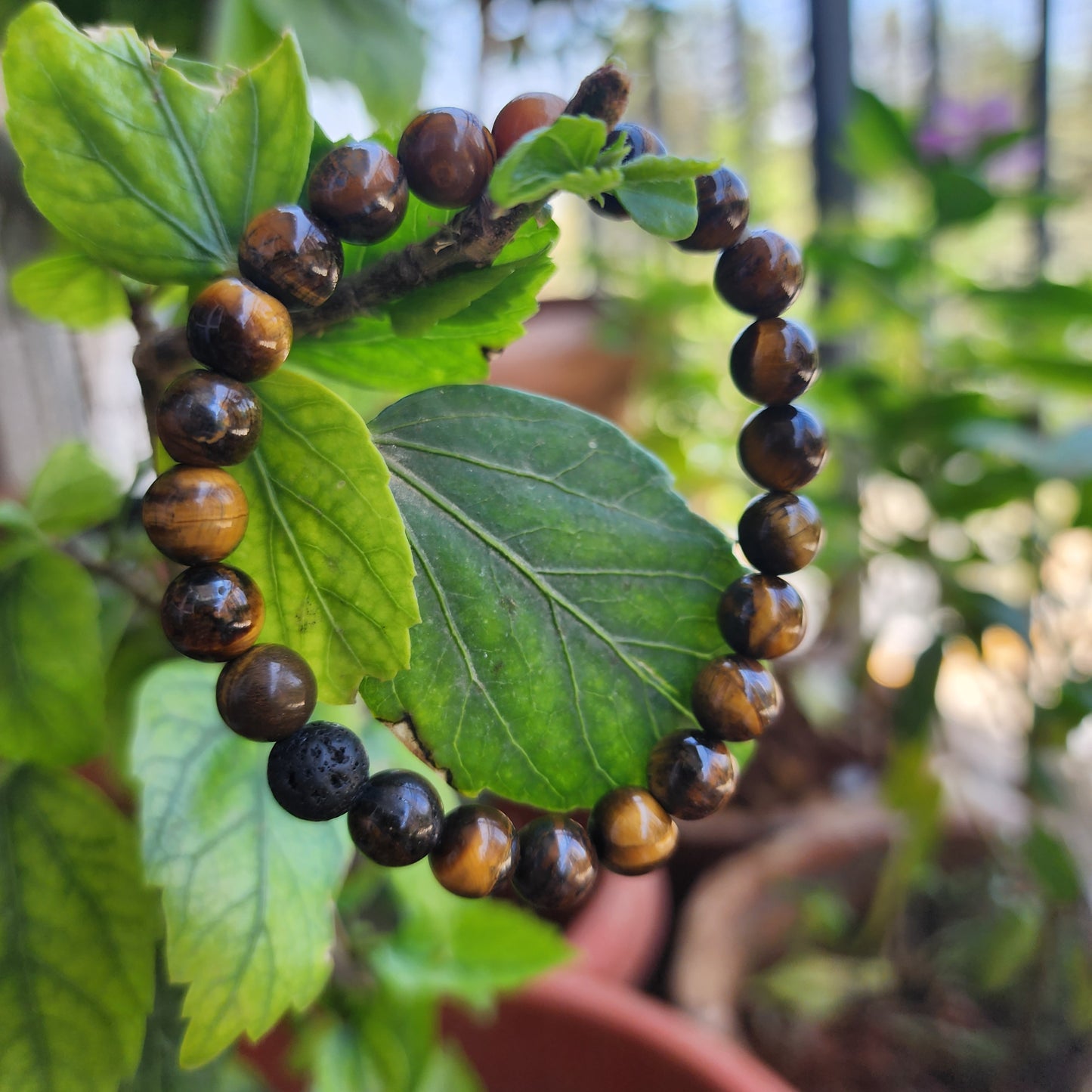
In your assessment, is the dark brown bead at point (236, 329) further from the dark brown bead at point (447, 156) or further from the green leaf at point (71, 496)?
the green leaf at point (71, 496)

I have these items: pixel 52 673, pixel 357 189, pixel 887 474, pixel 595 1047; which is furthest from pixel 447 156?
pixel 887 474

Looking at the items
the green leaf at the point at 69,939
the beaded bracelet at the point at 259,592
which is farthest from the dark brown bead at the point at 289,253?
the green leaf at the point at 69,939

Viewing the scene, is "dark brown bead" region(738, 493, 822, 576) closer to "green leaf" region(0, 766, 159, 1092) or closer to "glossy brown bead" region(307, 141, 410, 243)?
"glossy brown bead" region(307, 141, 410, 243)

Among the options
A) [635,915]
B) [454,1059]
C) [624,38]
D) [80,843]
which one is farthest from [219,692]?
[624,38]

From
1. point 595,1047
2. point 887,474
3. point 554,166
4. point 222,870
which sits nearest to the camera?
point 554,166

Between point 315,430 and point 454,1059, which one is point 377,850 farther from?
point 454,1059

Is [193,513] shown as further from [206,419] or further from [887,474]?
[887,474]
